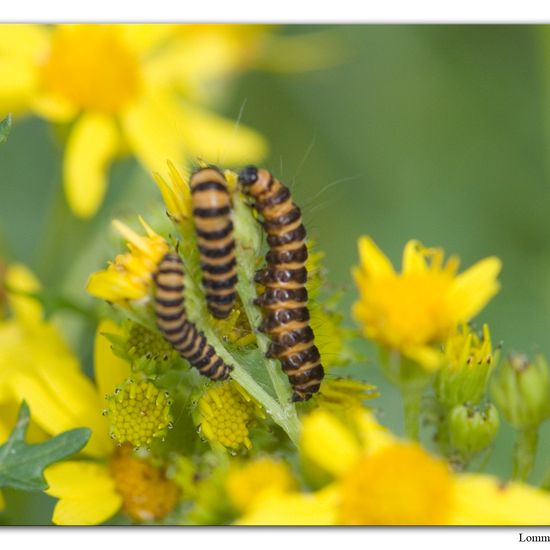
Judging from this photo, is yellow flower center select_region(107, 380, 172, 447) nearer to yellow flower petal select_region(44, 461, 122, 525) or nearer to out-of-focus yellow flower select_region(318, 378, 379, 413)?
yellow flower petal select_region(44, 461, 122, 525)

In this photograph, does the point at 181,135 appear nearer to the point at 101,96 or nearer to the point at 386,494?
the point at 101,96

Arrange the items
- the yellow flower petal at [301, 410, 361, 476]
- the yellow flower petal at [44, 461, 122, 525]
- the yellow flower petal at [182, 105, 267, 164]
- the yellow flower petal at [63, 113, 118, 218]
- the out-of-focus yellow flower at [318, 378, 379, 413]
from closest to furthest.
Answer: the yellow flower petal at [301, 410, 361, 476] → the out-of-focus yellow flower at [318, 378, 379, 413] → the yellow flower petal at [44, 461, 122, 525] → the yellow flower petal at [63, 113, 118, 218] → the yellow flower petal at [182, 105, 267, 164]

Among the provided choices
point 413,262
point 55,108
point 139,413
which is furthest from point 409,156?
point 139,413

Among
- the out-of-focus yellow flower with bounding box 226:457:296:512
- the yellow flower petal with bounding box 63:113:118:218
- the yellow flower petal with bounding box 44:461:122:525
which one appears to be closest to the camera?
the out-of-focus yellow flower with bounding box 226:457:296:512

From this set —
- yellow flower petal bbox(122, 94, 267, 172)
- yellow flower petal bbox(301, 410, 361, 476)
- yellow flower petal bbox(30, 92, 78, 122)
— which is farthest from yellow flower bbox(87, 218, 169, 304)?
yellow flower petal bbox(30, 92, 78, 122)

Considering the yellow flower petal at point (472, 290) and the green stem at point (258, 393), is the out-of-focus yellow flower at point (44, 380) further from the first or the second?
the yellow flower petal at point (472, 290)

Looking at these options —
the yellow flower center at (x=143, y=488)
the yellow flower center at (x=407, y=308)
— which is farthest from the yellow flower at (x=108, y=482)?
the yellow flower center at (x=407, y=308)
